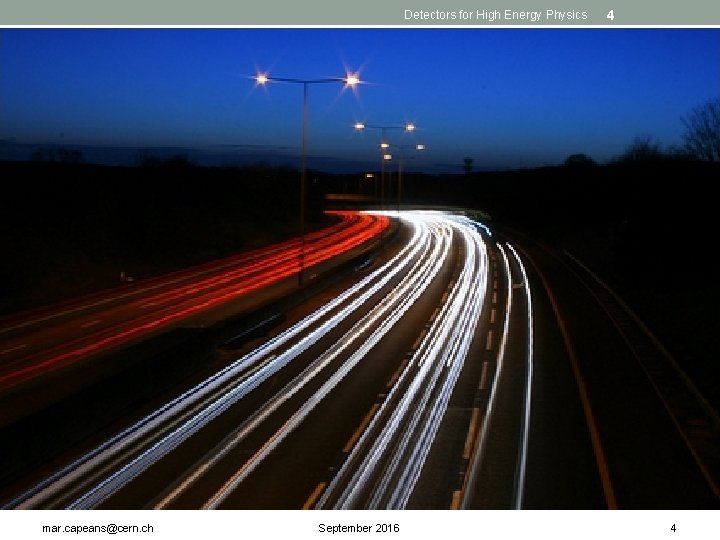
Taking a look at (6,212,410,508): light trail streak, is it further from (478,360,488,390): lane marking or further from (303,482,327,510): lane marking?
(478,360,488,390): lane marking

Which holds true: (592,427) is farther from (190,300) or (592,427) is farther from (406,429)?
(190,300)

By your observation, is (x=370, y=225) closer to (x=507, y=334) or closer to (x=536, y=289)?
(x=536, y=289)

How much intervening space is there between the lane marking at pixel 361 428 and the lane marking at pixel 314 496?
6.08 ft

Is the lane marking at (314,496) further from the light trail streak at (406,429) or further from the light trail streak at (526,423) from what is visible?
the light trail streak at (526,423)

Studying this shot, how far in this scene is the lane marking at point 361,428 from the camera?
14.1 m

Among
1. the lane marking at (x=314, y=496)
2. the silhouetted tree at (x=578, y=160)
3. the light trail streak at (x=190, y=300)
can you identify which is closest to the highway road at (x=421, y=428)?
the lane marking at (x=314, y=496)

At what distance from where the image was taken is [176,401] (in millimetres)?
17516

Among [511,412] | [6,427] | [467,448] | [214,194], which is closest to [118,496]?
[6,427]

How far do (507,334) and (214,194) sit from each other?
242 ft

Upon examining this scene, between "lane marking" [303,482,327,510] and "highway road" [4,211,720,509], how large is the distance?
0.04 m

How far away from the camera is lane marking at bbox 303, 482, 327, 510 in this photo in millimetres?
11030

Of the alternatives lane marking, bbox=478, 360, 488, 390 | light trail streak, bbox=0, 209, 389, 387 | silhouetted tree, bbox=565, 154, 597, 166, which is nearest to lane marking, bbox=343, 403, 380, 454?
lane marking, bbox=478, 360, 488, 390

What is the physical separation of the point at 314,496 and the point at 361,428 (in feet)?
13.1

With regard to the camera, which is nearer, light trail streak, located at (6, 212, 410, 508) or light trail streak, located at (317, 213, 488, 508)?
light trail streak, located at (317, 213, 488, 508)
